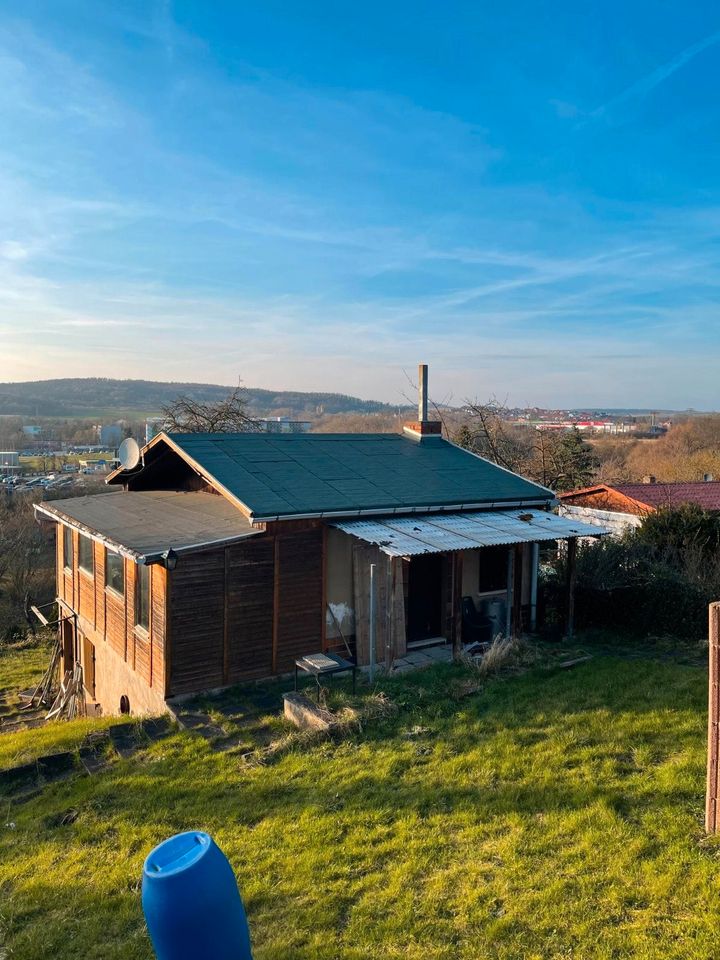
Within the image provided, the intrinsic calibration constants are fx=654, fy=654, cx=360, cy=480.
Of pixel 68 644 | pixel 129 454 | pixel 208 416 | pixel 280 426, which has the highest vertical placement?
pixel 208 416

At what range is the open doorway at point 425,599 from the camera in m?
12.4

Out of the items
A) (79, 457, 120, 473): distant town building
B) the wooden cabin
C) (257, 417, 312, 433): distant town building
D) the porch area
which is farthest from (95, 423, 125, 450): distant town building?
the porch area

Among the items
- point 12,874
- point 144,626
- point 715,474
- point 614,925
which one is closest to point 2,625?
point 144,626

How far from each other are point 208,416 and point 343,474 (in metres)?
25.3

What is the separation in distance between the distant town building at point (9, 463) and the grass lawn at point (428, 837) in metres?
54.4

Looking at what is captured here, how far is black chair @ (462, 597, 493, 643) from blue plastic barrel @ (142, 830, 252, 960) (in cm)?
945

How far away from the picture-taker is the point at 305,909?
493 centimetres

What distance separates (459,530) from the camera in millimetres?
11164

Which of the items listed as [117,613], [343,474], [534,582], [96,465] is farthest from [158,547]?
[96,465]

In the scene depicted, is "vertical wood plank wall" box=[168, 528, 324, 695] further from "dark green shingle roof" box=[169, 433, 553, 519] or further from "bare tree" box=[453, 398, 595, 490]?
"bare tree" box=[453, 398, 595, 490]

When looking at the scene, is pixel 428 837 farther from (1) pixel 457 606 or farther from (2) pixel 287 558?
(2) pixel 287 558

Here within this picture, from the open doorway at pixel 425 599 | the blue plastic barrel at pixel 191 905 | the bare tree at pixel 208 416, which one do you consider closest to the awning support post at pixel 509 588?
the open doorway at pixel 425 599

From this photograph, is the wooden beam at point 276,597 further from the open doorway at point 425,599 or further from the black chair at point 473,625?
the black chair at point 473,625

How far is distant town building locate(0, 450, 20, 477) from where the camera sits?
5538cm
